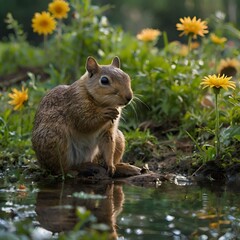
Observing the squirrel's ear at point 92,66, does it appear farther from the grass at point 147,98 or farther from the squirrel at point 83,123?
the grass at point 147,98

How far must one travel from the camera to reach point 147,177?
6.55 meters

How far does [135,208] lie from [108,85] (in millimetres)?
1486

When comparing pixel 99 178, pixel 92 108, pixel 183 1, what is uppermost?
pixel 183 1

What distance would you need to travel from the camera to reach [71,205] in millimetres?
5293

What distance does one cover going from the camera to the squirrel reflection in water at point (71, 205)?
4.76 meters

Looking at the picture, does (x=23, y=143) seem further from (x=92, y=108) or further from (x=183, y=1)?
(x=183, y=1)

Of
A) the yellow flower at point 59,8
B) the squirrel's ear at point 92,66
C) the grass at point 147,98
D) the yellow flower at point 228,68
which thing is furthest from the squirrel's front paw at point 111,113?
the yellow flower at point 228,68

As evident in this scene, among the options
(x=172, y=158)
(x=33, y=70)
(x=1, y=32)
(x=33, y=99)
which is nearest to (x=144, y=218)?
(x=172, y=158)

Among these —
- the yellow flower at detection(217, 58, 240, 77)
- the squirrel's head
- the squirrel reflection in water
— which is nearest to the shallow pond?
the squirrel reflection in water

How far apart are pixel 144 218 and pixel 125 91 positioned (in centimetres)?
161

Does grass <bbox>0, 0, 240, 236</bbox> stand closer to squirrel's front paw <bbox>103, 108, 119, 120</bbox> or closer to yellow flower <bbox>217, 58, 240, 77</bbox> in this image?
yellow flower <bbox>217, 58, 240, 77</bbox>

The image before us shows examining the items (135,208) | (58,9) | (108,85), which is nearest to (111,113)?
(108,85)

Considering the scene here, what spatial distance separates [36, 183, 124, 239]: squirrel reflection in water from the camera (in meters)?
4.76

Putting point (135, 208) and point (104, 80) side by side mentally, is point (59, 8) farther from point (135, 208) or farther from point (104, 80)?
point (135, 208)
